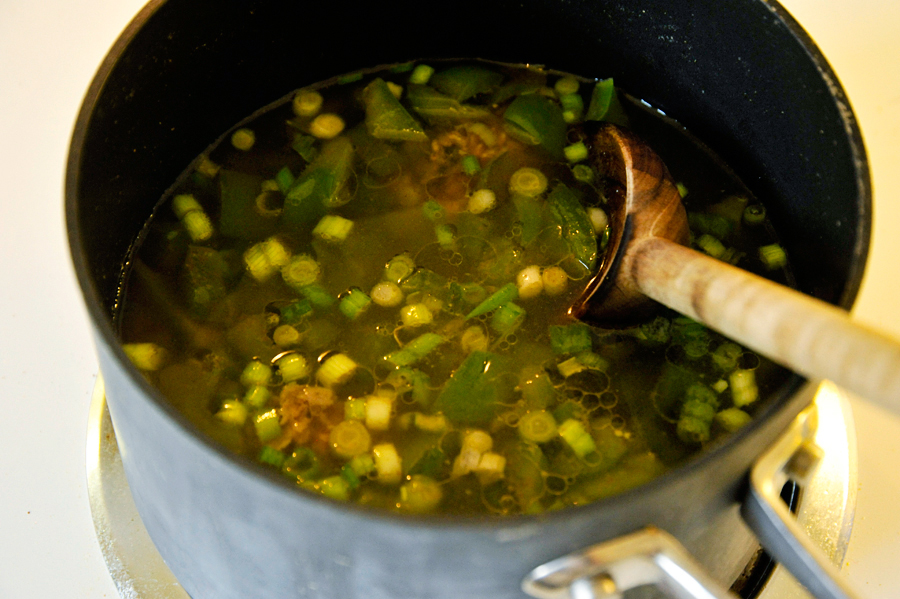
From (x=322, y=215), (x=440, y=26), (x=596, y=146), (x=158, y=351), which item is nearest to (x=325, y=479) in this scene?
(x=158, y=351)

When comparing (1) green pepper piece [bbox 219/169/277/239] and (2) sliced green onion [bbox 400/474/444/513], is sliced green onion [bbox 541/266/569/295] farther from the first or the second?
(1) green pepper piece [bbox 219/169/277/239]

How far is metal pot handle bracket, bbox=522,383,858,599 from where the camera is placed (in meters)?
0.73

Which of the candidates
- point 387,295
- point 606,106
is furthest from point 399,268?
point 606,106

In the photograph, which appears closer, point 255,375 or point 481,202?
point 255,375

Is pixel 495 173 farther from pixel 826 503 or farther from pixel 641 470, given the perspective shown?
pixel 826 503

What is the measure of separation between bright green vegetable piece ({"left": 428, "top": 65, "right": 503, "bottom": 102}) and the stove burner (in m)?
0.91

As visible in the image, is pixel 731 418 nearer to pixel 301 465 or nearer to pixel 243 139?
pixel 301 465

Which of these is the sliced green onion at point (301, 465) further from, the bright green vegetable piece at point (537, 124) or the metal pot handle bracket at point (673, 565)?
the bright green vegetable piece at point (537, 124)

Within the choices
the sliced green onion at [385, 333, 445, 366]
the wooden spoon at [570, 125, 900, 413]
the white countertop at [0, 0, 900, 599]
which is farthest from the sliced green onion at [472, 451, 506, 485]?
the white countertop at [0, 0, 900, 599]

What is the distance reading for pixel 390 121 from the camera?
1.61 meters

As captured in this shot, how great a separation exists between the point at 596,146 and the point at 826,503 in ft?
2.46

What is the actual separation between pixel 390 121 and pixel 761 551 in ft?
3.47

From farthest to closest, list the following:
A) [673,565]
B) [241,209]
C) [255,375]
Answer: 1. [241,209]
2. [255,375]
3. [673,565]

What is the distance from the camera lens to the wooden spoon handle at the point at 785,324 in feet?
2.24
